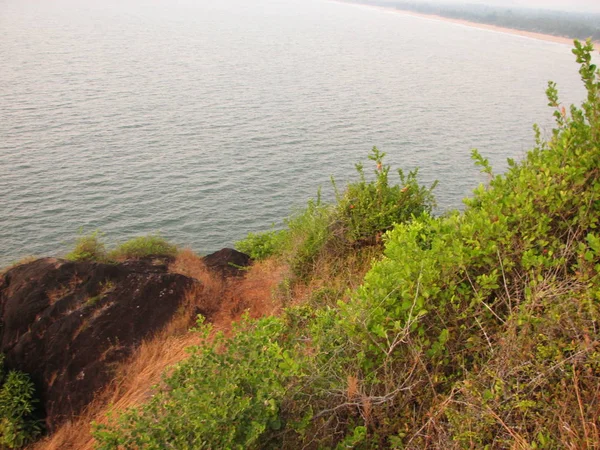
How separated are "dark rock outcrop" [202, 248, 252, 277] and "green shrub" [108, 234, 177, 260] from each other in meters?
1.36

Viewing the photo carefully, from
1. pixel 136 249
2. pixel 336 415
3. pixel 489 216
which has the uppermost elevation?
pixel 489 216

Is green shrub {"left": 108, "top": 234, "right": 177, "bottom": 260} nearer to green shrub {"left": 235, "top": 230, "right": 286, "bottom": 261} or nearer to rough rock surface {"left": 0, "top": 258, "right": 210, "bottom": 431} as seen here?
green shrub {"left": 235, "top": 230, "right": 286, "bottom": 261}

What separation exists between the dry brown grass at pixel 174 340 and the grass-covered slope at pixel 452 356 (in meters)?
1.92

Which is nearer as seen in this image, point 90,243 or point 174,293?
point 174,293

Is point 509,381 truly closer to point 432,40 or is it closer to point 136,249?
point 136,249

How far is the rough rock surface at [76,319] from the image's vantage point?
8.84 m

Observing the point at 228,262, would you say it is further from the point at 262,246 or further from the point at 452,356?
the point at 452,356

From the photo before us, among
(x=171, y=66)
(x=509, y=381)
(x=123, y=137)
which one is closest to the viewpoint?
(x=509, y=381)

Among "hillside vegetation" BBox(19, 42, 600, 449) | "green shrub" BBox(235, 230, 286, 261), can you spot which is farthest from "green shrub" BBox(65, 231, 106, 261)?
"hillside vegetation" BBox(19, 42, 600, 449)

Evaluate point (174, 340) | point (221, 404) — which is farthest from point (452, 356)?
point (174, 340)

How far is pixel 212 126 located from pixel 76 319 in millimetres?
21874

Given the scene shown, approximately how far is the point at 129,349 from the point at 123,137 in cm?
2050

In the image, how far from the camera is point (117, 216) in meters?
20.5

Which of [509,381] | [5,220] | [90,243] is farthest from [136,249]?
[509,381]
